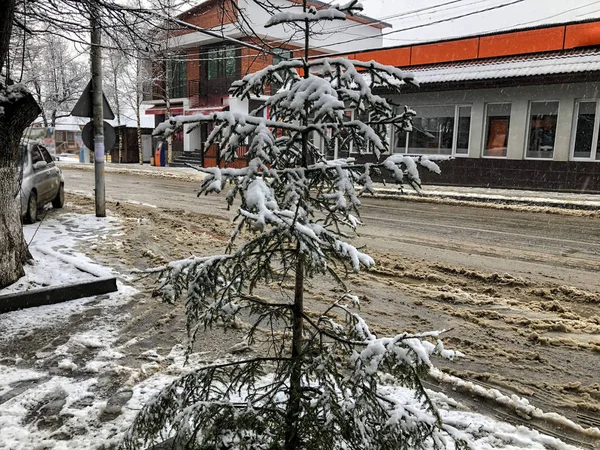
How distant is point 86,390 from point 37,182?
8.50 meters

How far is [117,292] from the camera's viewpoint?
564 cm

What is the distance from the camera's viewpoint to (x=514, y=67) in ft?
55.2

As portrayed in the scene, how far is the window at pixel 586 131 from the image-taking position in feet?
53.0

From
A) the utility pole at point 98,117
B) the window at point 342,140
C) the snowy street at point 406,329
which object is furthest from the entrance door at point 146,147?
the window at point 342,140

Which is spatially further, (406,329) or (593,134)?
(593,134)

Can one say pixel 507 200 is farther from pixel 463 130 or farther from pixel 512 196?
pixel 463 130

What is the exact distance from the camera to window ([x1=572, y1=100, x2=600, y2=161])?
53.0 ft

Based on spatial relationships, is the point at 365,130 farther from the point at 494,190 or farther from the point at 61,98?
the point at 61,98

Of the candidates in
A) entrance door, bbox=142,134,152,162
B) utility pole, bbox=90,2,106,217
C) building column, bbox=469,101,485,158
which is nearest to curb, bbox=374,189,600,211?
building column, bbox=469,101,485,158

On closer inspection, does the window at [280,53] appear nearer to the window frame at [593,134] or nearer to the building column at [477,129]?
the window frame at [593,134]

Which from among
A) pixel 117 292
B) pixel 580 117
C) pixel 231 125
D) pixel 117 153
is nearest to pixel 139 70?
pixel 117 153

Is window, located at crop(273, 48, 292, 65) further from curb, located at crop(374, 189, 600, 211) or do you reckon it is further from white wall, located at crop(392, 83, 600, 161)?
white wall, located at crop(392, 83, 600, 161)

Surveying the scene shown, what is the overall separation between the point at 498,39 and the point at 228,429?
19479 mm

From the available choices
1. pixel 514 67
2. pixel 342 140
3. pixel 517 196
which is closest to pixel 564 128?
pixel 514 67
